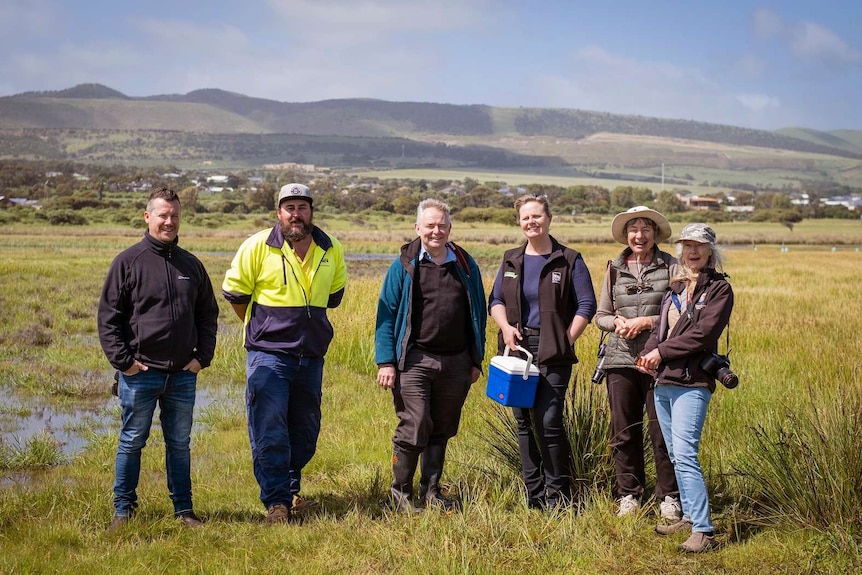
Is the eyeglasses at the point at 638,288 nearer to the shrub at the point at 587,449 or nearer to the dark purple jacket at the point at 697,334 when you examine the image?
the dark purple jacket at the point at 697,334

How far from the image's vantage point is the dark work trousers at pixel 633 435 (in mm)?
5438

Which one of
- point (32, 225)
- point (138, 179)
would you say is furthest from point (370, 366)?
point (138, 179)

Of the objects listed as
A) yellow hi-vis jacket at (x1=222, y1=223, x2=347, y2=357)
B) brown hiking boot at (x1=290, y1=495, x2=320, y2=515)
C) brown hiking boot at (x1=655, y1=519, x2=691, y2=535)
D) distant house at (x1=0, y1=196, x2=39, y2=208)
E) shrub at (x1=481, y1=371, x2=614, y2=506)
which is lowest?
distant house at (x1=0, y1=196, x2=39, y2=208)

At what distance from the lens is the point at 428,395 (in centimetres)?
561

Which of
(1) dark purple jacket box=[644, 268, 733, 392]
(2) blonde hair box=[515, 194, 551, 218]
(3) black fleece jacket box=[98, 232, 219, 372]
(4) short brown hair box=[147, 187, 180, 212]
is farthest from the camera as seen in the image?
(2) blonde hair box=[515, 194, 551, 218]

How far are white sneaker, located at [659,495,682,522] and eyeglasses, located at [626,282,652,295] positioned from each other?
4.30ft

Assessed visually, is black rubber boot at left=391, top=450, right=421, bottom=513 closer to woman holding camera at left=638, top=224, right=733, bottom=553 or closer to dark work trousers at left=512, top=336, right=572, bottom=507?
dark work trousers at left=512, top=336, right=572, bottom=507

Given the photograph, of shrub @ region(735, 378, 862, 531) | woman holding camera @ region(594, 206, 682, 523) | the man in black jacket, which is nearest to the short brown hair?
the man in black jacket

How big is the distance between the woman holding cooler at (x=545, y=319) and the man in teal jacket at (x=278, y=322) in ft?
4.01

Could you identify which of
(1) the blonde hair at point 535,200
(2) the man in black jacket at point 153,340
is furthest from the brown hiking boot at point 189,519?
(1) the blonde hair at point 535,200

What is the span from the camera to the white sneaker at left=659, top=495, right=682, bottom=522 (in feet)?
17.5

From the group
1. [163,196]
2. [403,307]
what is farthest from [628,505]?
[163,196]

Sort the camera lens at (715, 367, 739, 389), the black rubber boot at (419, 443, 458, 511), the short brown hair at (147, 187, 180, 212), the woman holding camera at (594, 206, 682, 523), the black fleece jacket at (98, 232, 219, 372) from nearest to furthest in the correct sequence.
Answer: the camera lens at (715, 367, 739, 389), the black fleece jacket at (98, 232, 219, 372), the short brown hair at (147, 187, 180, 212), the woman holding camera at (594, 206, 682, 523), the black rubber boot at (419, 443, 458, 511)

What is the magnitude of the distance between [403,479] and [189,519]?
138 cm
